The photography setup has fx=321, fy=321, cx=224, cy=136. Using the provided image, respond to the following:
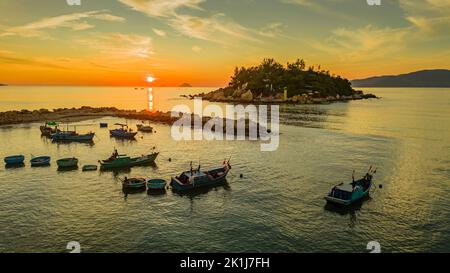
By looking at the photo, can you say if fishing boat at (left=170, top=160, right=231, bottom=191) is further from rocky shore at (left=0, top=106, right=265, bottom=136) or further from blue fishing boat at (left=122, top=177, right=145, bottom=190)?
rocky shore at (left=0, top=106, right=265, bottom=136)

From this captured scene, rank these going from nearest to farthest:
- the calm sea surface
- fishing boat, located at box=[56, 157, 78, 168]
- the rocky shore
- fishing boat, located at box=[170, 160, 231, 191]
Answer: the calm sea surface < fishing boat, located at box=[170, 160, 231, 191] < fishing boat, located at box=[56, 157, 78, 168] < the rocky shore

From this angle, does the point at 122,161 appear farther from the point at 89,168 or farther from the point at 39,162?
the point at 39,162

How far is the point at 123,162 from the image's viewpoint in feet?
195

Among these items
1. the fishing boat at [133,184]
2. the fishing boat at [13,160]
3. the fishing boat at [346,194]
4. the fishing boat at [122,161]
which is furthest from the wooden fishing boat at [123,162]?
the fishing boat at [346,194]

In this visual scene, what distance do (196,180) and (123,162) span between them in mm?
19344

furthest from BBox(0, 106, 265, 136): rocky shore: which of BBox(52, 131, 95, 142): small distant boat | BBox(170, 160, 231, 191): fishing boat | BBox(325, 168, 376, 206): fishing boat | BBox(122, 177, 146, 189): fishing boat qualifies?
BBox(325, 168, 376, 206): fishing boat

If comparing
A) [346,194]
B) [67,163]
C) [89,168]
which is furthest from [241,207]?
[67,163]

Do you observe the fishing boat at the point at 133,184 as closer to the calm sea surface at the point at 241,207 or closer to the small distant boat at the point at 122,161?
the calm sea surface at the point at 241,207

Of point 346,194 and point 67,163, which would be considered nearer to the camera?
point 346,194

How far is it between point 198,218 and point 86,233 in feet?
38.6

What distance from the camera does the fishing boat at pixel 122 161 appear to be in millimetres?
57625

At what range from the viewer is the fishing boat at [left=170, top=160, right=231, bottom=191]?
45656mm

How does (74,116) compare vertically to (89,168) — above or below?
above

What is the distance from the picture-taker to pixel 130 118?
13775 cm
